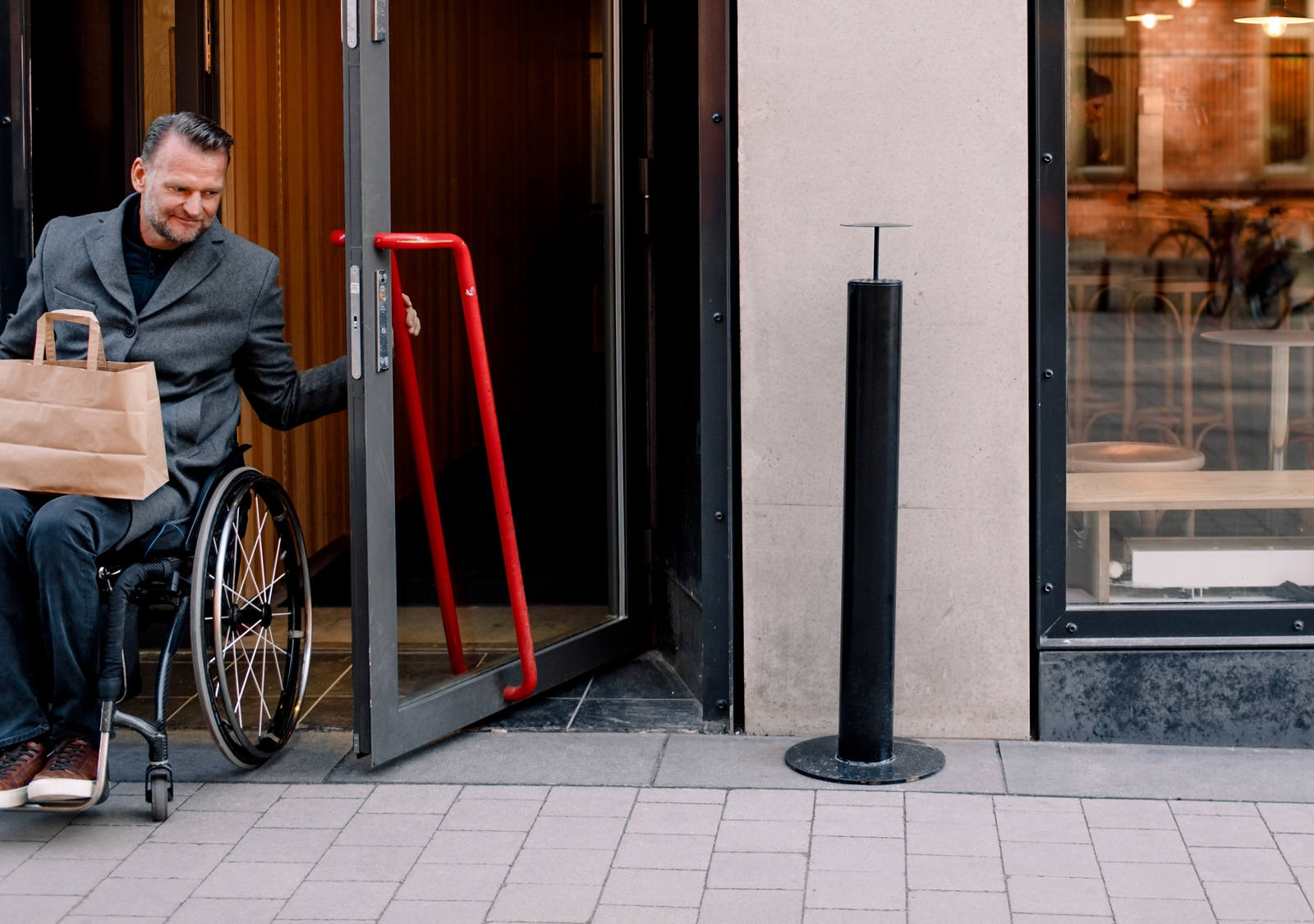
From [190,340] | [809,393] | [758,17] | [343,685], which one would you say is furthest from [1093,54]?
[343,685]

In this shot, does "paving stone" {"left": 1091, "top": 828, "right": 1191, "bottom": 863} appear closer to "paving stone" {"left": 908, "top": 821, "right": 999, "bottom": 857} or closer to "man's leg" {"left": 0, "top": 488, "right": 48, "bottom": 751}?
"paving stone" {"left": 908, "top": 821, "right": 999, "bottom": 857}

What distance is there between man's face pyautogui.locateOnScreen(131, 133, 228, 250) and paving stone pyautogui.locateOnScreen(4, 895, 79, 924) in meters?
1.53

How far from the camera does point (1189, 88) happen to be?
394 centimetres

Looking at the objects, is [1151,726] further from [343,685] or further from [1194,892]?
[343,685]

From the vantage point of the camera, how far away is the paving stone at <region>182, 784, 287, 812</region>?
364cm

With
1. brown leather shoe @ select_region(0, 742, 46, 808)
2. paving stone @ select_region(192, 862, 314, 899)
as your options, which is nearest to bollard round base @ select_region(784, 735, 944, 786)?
paving stone @ select_region(192, 862, 314, 899)

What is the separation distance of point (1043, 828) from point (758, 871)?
2.19 ft

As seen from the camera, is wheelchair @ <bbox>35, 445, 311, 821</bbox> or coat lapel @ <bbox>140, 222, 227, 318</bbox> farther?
coat lapel @ <bbox>140, 222, 227, 318</bbox>

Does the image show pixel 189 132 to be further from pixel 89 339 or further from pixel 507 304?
pixel 507 304

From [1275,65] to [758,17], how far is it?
1304mm

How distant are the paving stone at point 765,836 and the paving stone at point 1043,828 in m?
0.43

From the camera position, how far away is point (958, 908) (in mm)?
3045

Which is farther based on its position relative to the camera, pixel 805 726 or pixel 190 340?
pixel 805 726

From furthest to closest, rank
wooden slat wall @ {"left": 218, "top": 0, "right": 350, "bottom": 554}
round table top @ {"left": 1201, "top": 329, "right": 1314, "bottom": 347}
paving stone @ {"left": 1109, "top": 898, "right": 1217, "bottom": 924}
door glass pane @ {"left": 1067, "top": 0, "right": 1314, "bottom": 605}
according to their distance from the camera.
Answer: wooden slat wall @ {"left": 218, "top": 0, "right": 350, "bottom": 554} < round table top @ {"left": 1201, "top": 329, "right": 1314, "bottom": 347} < door glass pane @ {"left": 1067, "top": 0, "right": 1314, "bottom": 605} < paving stone @ {"left": 1109, "top": 898, "right": 1217, "bottom": 924}
